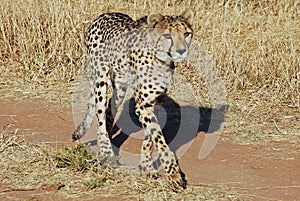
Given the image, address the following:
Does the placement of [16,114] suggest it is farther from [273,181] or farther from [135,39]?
[273,181]

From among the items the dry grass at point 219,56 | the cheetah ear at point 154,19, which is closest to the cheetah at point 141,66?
the cheetah ear at point 154,19

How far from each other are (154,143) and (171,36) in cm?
71

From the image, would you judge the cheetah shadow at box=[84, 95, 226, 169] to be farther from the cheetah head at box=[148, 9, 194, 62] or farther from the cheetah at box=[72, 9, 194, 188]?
the cheetah head at box=[148, 9, 194, 62]

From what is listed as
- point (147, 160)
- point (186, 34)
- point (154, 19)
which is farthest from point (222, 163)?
point (154, 19)

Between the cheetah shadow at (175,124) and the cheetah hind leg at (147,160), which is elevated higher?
the cheetah hind leg at (147,160)

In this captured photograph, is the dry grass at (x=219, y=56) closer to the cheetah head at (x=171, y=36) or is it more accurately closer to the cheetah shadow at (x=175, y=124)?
the cheetah shadow at (x=175, y=124)

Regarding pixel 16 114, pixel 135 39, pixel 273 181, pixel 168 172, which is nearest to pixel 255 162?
pixel 273 181

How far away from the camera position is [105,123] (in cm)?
496

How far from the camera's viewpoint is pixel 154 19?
439 cm

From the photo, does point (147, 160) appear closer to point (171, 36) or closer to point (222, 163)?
point (222, 163)

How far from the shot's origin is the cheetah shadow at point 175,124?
5.28m

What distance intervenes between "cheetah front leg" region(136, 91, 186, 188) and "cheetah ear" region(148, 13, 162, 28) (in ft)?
1.55

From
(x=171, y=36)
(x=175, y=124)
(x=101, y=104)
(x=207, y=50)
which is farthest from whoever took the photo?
(x=207, y=50)

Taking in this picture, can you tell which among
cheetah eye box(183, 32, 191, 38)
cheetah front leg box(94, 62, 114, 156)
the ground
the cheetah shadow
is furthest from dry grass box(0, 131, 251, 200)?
cheetah eye box(183, 32, 191, 38)
